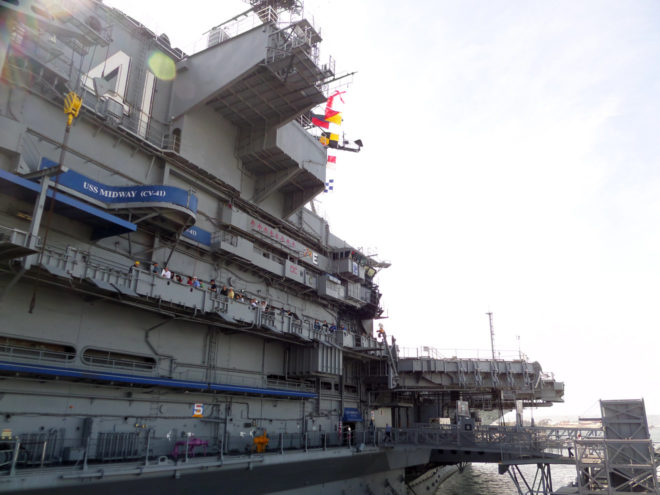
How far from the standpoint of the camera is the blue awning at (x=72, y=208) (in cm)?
1495

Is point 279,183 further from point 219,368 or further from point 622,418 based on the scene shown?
point 622,418

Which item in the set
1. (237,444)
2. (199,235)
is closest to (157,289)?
(199,235)

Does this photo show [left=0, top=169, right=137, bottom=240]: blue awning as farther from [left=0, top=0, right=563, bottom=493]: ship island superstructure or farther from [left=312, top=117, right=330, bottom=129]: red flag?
[left=312, top=117, right=330, bottom=129]: red flag

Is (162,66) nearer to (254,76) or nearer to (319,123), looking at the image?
(254,76)

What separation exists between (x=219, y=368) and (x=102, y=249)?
27.4 ft

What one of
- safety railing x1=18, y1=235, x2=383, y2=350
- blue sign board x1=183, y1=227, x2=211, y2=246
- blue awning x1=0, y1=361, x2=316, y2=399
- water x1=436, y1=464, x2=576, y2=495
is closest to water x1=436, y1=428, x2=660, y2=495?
water x1=436, y1=464, x2=576, y2=495

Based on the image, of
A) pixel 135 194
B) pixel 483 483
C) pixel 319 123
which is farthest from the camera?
pixel 483 483

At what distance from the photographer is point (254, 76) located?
79.4 ft

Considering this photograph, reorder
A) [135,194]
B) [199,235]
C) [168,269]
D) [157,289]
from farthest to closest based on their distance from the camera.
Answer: [199,235], [168,269], [135,194], [157,289]

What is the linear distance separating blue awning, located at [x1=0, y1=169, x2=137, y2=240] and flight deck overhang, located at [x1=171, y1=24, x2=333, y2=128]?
8030mm

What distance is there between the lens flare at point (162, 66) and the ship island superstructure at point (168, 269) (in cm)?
7

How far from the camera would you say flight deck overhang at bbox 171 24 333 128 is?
2336 centimetres

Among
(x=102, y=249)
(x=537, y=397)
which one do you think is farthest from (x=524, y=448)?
(x=102, y=249)

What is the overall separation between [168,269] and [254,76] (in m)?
10.6
